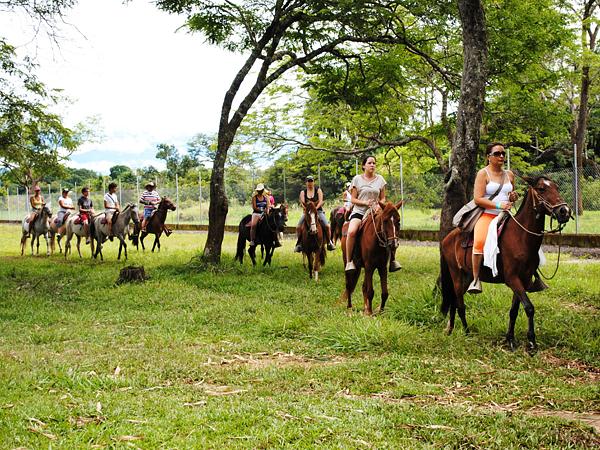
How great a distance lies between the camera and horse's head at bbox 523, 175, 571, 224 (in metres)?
7.20

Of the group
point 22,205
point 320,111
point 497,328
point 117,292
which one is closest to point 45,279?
point 117,292

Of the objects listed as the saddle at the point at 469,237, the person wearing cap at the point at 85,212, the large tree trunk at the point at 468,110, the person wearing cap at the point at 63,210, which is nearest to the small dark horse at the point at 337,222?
the person wearing cap at the point at 85,212

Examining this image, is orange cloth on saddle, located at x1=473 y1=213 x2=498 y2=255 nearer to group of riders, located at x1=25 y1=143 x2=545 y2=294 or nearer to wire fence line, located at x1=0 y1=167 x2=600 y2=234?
group of riders, located at x1=25 y1=143 x2=545 y2=294

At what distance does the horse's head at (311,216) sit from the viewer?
1410 centimetres

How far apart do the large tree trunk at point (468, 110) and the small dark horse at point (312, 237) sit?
4507 mm

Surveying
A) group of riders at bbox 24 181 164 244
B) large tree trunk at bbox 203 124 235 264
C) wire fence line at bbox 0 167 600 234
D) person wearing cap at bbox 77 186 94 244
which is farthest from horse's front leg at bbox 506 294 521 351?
person wearing cap at bbox 77 186 94 244

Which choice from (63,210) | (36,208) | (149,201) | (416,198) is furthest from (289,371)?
(36,208)

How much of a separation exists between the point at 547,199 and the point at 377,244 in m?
2.98

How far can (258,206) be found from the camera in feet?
55.4

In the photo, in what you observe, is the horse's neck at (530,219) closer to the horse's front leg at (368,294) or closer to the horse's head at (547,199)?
the horse's head at (547,199)

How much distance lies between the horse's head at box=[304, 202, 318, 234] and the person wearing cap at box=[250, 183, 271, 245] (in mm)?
2439

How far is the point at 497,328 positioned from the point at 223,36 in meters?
11.3

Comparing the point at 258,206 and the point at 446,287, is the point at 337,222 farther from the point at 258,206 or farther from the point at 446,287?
the point at 446,287

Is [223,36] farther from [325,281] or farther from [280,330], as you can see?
[280,330]
